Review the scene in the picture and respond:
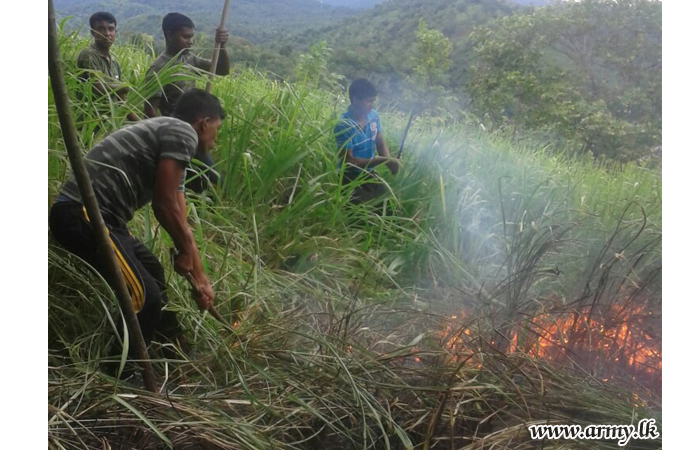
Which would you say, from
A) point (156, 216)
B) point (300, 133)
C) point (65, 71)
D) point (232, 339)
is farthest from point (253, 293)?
point (65, 71)

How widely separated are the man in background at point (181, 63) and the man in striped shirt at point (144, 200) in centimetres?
13

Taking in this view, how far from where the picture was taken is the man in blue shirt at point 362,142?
8.10 ft

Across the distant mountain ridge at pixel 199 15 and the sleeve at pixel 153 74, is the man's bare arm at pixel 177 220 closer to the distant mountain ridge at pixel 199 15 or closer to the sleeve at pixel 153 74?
the sleeve at pixel 153 74

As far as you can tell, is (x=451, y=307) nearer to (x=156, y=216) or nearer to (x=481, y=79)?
(x=481, y=79)

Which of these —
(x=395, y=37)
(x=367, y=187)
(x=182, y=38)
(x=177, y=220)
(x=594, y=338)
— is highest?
(x=395, y=37)

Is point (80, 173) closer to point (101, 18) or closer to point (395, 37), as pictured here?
point (101, 18)

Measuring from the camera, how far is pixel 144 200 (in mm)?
2289

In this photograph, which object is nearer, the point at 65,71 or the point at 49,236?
Answer: the point at 49,236

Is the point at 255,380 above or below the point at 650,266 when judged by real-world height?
below

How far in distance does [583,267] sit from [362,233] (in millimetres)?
689

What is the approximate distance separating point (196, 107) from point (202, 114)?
27 mm

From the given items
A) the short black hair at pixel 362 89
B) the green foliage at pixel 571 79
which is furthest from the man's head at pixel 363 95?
the green foliage at pixel 571 79

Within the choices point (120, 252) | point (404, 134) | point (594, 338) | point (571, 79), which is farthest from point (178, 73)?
point (594, 338)

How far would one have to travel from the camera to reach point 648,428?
230cm
